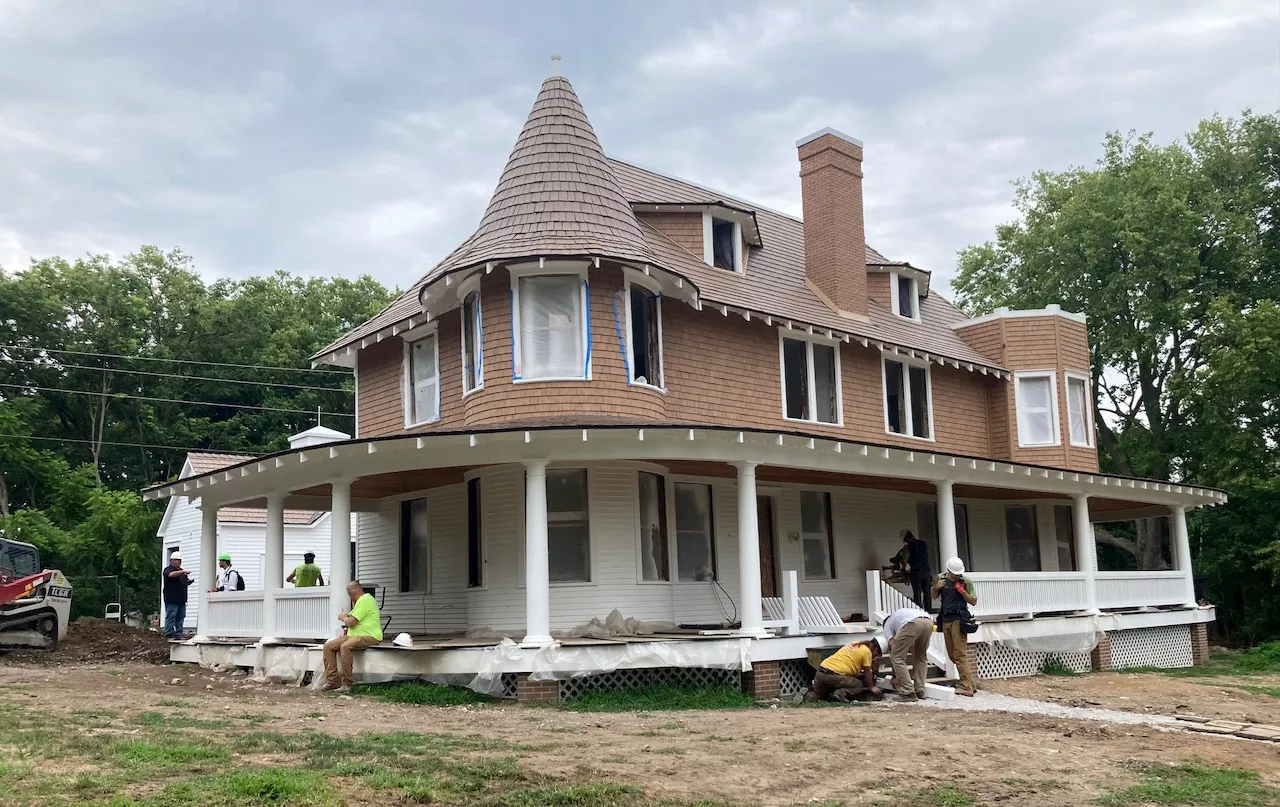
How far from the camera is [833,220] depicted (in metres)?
22.5

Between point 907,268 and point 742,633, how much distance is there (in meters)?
12.1

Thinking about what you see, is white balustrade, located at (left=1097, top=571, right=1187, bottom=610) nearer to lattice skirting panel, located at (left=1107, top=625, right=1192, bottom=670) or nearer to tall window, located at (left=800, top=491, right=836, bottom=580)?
lattice skirting panel, located at (left=1107, top=625, right=1192, bottom=670)

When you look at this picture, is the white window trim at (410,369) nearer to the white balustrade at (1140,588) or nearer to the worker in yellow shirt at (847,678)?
the worker in yellow shirt at (847,678)

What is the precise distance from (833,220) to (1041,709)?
11249 millimetres

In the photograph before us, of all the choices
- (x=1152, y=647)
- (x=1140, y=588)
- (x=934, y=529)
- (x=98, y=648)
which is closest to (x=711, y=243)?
(x=934, y=529)

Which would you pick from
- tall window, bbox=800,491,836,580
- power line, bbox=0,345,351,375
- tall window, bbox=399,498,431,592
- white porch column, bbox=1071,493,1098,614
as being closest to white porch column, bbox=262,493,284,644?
tall window, bbox=399,498,431,592

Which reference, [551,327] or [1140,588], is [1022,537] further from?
[551,327]

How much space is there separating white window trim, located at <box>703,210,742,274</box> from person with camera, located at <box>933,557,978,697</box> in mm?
7249

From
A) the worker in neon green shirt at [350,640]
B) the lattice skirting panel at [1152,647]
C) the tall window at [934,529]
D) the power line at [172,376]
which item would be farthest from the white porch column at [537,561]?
the power line at [172,376]

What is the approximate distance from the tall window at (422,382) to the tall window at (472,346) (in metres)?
1.72

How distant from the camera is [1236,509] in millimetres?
32062

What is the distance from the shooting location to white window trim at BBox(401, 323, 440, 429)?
19047 millimetres

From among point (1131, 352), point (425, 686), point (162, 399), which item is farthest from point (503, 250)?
point (162, 399)

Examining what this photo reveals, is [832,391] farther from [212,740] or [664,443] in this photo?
[212,740]
